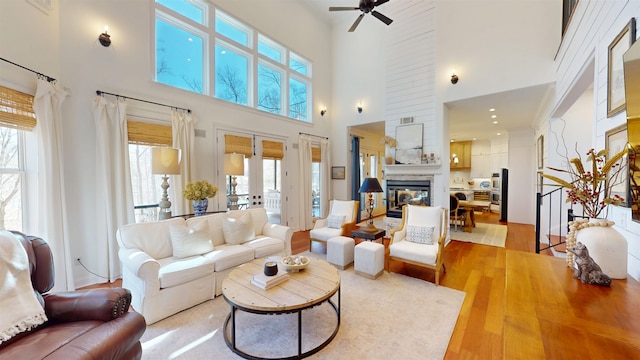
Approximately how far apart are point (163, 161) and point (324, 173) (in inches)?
170

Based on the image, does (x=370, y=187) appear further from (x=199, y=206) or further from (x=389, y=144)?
(x=199, y=206)

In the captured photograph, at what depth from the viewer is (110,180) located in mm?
3275

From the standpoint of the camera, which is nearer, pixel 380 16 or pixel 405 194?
pixel 380 16

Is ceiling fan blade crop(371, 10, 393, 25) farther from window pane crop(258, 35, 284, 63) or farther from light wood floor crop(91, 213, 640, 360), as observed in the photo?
light wood floor crop(91, 213, 640, 360)

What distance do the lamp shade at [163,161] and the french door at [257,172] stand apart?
1346mm

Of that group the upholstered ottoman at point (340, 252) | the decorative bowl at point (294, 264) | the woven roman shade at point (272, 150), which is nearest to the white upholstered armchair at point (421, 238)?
the upholstered ottoman at point (340, 252)

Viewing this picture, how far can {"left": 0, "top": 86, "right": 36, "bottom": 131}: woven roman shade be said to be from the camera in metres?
2.32

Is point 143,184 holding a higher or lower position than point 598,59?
lower

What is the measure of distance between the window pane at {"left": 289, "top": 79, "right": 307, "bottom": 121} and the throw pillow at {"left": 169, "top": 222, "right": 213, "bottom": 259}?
156 inches

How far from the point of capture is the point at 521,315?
1.09 m

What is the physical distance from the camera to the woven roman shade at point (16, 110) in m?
2.32

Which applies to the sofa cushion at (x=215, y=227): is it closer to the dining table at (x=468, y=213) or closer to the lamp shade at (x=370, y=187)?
the lamp shade at (x=370, y=187)

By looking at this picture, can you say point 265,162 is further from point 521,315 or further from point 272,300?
point 521,315

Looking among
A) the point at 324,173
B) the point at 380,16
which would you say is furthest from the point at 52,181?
the point at 324,173
